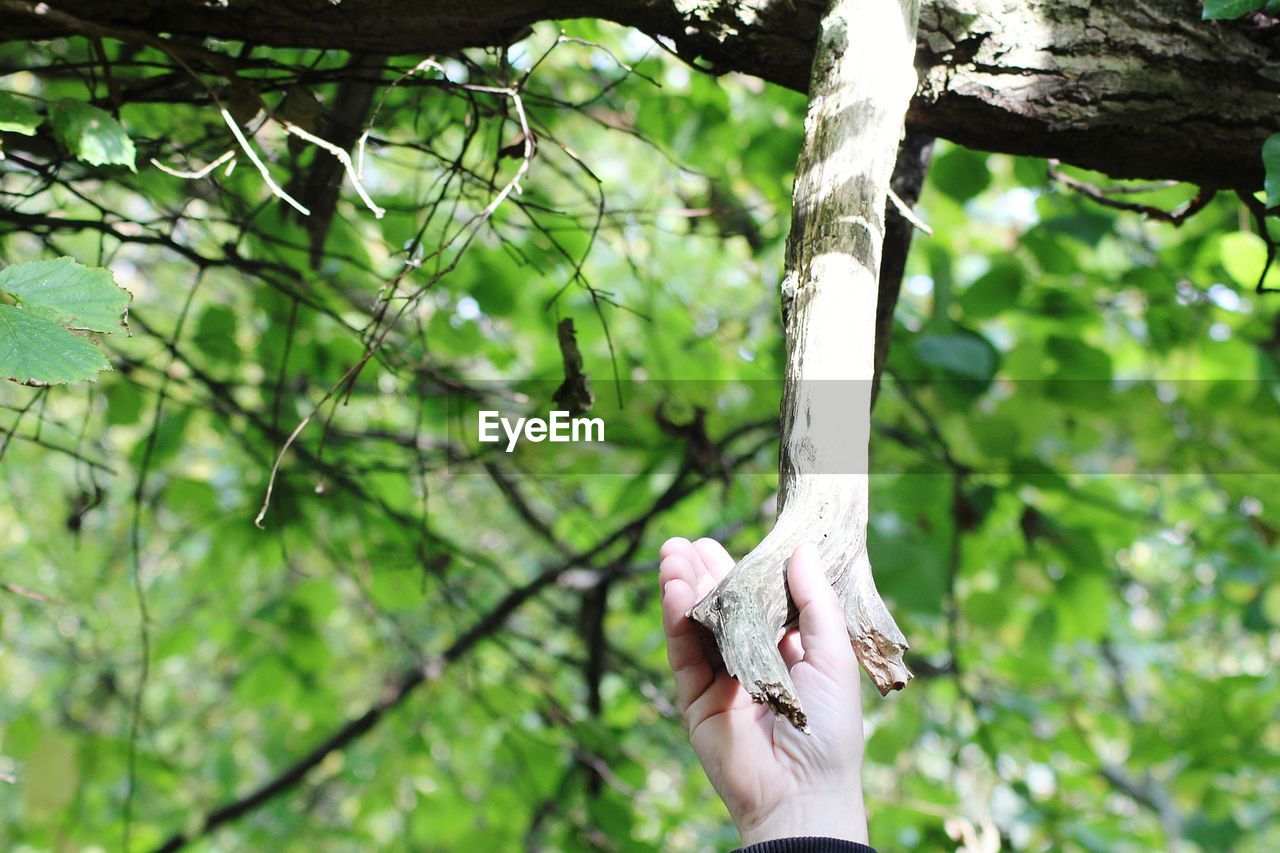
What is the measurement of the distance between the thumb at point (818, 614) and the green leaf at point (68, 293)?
0.56 meters

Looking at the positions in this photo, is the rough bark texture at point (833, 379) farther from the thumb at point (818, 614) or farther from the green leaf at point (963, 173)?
the green leaf at point (963, 173)

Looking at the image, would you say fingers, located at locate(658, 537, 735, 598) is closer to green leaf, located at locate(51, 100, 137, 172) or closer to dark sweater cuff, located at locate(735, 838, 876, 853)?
dark sweater cuff, located at locate(735, 838, 876, 853)

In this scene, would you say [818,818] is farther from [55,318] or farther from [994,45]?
[994,45]

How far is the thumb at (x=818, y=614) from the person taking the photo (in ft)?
2.27

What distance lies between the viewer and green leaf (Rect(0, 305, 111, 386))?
0.70m

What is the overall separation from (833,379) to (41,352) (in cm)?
60

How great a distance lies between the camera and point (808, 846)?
70 centimetres

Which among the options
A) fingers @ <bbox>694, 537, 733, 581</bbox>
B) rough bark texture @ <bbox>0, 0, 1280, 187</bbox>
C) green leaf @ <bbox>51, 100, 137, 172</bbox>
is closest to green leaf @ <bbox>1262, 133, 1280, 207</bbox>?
rough bark texture @ <bbox>0, 0, 1280, 187</bbox>

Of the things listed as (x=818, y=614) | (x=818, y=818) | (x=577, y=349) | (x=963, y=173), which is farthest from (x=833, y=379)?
(x=963, y=173)

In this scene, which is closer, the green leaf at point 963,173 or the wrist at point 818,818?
the wrist at point 818,818

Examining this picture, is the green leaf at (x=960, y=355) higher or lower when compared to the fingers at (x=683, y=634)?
higher

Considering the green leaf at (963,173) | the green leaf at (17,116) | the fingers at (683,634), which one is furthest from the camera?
the green leaf at (963,173)

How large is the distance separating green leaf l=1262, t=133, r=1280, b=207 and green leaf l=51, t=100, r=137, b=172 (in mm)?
1208

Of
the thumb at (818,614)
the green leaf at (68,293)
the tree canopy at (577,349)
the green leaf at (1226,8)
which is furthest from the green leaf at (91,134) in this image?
the green leaf at (1226,8)
